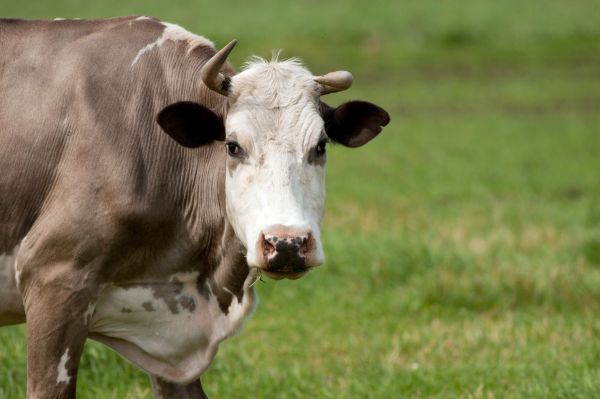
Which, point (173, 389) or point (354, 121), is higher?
point (354, 121)

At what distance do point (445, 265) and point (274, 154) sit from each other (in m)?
5.07

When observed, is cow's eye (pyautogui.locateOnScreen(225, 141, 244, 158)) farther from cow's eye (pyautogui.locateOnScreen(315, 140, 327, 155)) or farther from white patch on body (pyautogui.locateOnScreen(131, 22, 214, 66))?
white patch on body (pyautogui.locateOnScreen(131, 22, 214, 66))

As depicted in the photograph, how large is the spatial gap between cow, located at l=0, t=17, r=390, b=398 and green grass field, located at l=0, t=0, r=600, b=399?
121 cm

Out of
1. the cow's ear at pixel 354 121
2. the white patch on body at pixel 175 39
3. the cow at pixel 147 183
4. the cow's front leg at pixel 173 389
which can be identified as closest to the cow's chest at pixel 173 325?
the cow at pixel 147 183

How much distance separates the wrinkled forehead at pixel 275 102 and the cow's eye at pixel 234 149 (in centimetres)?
6

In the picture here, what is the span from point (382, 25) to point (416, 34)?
1.53m

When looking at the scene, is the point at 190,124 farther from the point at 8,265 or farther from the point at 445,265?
the point at 445,265

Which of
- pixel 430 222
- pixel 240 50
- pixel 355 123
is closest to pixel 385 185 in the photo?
pixel 430 222

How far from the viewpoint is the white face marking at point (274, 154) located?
539 cm

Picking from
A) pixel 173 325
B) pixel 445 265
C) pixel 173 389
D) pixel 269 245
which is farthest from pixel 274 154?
pixel 445 265

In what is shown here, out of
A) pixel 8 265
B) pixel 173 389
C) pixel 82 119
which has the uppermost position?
pixel 82 119

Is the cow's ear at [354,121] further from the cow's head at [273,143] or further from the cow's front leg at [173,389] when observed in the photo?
the cow's front leg at [173,389]

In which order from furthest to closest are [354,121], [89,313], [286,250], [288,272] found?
1. [354,121]
2. [89,313]
3. [288,272]
4. [286,250]

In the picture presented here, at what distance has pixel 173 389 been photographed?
20.7ft
